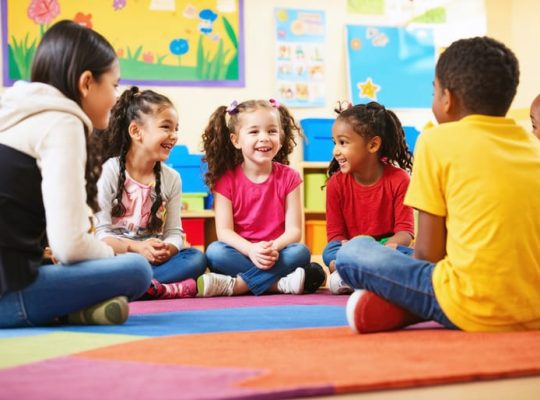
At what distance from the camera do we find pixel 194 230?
137 inches

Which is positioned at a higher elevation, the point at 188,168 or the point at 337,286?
the point at 188,168

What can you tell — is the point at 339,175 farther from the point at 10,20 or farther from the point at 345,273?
the point at 10,20

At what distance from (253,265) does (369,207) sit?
1.39ft

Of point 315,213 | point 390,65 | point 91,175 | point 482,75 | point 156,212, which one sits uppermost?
point 390,65

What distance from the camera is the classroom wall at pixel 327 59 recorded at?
12.5 feet

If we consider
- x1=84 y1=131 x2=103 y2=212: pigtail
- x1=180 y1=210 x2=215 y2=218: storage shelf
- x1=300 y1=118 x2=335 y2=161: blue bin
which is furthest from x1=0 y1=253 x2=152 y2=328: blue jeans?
x1=300 y1=118 x2=335 y2=161: blue bin

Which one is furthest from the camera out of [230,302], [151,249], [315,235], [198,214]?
[315,235]

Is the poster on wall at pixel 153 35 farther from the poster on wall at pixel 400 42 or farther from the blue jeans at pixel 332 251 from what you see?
the blue jeans at pixel 332 251

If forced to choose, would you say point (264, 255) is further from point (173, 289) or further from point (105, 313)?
point (105, 313)

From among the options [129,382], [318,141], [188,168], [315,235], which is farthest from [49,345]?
[318,141]

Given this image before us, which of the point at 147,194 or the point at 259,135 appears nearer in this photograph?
the point at 147,194

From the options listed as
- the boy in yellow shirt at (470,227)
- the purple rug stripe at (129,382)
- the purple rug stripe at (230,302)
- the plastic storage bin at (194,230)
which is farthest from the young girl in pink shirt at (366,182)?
the purple rug stripe at (129,382)

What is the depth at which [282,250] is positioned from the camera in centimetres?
227

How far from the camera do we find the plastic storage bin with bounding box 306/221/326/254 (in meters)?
3.66
